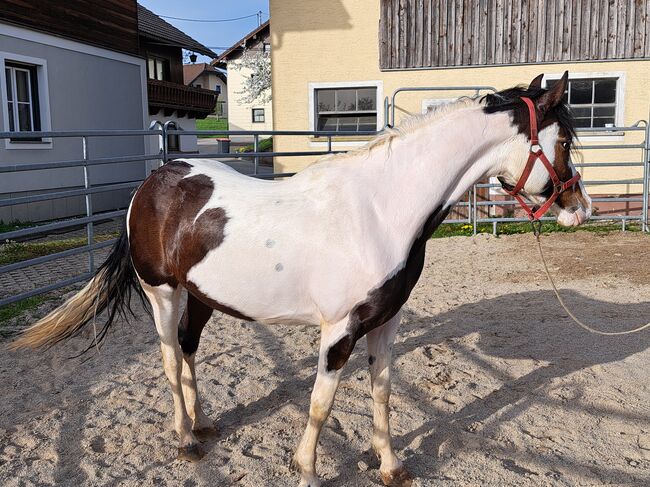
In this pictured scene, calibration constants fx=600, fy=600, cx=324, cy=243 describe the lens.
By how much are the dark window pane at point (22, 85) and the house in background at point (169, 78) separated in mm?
6432

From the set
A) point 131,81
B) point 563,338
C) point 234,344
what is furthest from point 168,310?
point 131,81

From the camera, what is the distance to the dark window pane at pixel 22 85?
10367 mm

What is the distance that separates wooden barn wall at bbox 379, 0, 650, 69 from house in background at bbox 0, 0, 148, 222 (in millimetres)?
5814

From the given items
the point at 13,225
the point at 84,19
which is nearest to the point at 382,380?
the point at 13,225

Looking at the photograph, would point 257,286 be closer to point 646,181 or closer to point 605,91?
point 646,181

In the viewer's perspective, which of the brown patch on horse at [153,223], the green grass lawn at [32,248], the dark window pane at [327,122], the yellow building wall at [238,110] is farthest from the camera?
the yellow building wall at [238,110]

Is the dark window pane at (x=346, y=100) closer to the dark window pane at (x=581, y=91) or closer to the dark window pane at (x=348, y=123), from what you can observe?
the dark window pane at (x=348, y=123)

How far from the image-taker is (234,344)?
14.8 feet

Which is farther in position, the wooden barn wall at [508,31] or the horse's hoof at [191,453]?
the wooden barn wall at [508,31]

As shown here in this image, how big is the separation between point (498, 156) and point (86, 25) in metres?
11.3

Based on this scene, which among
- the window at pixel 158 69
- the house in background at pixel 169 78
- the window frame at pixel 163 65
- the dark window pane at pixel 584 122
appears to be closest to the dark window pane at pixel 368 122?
the dark window pane at pixel 584 122

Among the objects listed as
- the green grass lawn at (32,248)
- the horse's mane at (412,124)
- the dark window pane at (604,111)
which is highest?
the dark window pane at (604,111)

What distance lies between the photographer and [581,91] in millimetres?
10141

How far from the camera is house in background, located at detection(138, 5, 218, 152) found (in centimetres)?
1747
